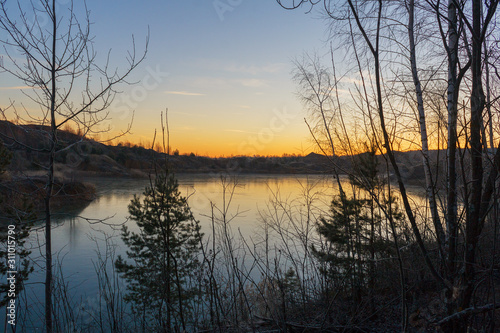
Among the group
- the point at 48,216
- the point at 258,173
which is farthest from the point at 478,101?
the point at 258,173

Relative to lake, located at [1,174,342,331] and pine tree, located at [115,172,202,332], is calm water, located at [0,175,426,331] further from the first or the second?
pine tree, located at [115,172,202,332]

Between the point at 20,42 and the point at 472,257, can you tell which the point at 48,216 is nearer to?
the point at 20,42

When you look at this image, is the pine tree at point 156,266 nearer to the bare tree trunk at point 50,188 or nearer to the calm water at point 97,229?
the calm water at point 97,229

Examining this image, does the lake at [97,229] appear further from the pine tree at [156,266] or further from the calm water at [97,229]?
the pine tree at [156,266]

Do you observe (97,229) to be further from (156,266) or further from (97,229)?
(156,266)

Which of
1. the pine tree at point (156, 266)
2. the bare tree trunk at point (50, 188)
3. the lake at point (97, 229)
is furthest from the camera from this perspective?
the lake at point (97, 229)

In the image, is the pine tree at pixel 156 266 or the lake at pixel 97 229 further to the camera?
the lake at pixel 97 229

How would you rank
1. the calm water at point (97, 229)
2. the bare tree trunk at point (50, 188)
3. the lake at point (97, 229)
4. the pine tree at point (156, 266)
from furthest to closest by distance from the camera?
the calm water at point (97, 229), the lake at point (97, 229), the pine tree at point (156, 266), the bare tree trunk at point (50, 188)

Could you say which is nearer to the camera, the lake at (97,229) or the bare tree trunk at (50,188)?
the bare tree trunk at (50,188)

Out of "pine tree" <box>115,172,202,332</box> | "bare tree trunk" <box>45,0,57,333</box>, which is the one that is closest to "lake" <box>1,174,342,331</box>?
"pine tree" <box>115,172,202,332</box>

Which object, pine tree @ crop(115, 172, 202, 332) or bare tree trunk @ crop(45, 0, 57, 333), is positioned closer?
bare tree trunk @ crop(45, 0, 57, 333)

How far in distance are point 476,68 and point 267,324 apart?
11.1ft

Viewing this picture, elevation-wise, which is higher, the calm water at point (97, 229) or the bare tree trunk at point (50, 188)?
the bare tree trunk at point (50, 188)

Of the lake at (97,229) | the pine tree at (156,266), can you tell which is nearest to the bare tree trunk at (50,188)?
the pine tree at (156,266)
